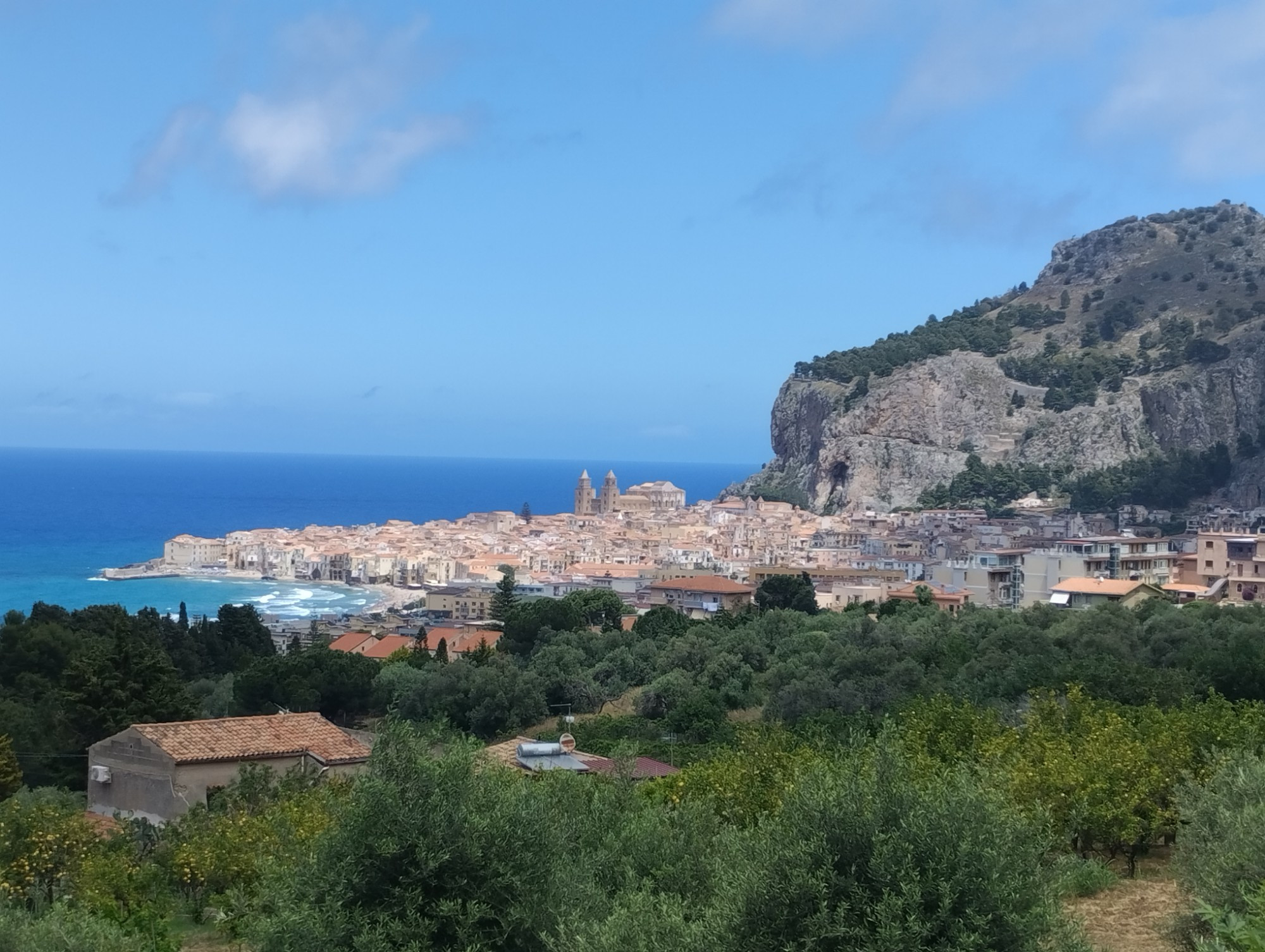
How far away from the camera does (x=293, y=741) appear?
52.9 feet

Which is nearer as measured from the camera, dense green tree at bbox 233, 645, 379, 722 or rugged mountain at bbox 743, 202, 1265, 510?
dense green tree at bbox 233, 645, 379, 722

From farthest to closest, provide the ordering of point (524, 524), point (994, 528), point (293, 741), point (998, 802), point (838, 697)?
1. point (524, 524)
2. point (994, 528)
3. point (838, 697)
4. point (293, 741)
5. point (998, 802)

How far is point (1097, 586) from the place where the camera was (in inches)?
1599

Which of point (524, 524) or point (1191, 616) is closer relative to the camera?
point (1191, 616)

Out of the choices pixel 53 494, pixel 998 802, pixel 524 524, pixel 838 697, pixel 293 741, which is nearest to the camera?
pixel 998 802

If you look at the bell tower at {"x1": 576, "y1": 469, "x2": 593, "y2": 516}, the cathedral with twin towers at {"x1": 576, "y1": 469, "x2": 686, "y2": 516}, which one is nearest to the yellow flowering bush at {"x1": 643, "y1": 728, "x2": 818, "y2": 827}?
the cathedral with twin towers at {"x1": 576, "y1": 469, "x2": 686, "y2": 516}

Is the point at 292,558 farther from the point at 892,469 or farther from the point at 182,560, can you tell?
the point at 892,469

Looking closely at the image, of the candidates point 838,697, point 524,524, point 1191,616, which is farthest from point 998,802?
point 524,524

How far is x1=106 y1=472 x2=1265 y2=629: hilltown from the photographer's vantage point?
154ft

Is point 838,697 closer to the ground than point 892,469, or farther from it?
closer to the ground

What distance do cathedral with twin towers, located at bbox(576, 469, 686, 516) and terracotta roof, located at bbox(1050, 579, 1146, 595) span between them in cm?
8075

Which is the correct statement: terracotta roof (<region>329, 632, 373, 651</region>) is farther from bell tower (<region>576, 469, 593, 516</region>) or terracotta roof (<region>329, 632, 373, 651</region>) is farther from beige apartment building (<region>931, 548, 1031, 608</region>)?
bell tower (<region>576, 469, 593, 516</region>)

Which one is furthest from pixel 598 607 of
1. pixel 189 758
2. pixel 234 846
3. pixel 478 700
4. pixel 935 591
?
pixel 234 846

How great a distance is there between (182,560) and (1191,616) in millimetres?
83638
